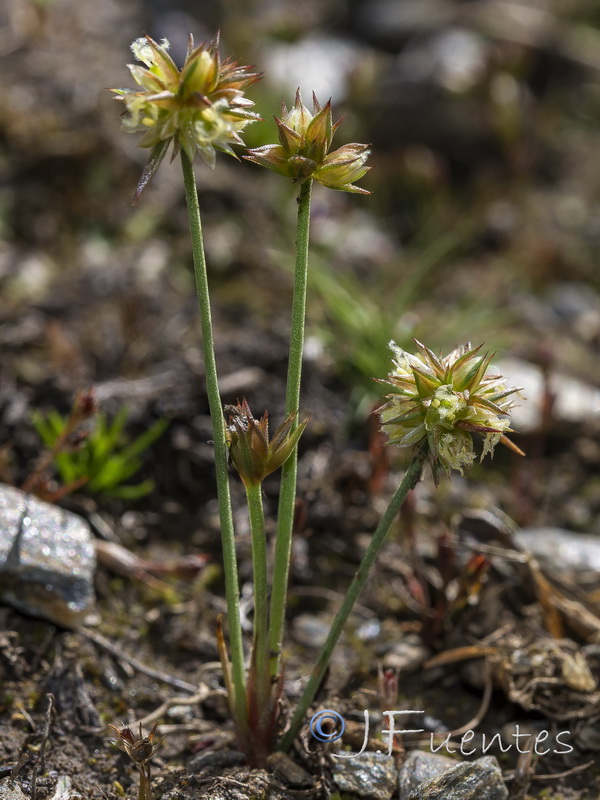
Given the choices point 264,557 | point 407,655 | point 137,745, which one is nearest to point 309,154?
point 264,557

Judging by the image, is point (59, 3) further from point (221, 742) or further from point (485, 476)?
point (221, 742)

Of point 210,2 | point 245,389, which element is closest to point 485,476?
point 245,389

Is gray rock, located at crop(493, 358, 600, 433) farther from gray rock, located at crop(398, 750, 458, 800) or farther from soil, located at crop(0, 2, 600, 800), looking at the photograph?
gray rock, located at crop(398, 750, 458, 800)

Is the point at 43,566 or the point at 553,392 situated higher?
the point at 553,392

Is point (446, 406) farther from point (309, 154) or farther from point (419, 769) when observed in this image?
point (419, 769)

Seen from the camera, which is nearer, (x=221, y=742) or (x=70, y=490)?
(x=221, y=742)

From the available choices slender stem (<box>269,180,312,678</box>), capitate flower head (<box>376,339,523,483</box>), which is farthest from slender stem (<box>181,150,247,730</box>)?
capitate flower head (<box>376,339,523,483</box>)
